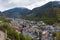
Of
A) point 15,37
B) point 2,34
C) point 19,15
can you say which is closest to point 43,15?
point 19,15

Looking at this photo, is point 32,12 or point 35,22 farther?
point 32,12

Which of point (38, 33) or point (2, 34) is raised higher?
point (2, 34)

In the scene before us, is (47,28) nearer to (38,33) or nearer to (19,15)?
(38,33)

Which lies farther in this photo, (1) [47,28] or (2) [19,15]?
(2) [19,15]

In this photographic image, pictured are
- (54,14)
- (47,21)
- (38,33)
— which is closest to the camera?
(38,33)

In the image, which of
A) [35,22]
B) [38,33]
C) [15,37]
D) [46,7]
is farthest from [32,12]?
[15,37]

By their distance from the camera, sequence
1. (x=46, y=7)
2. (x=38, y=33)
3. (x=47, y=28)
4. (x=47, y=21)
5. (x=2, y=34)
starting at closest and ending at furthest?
(x=2, y=34)
(x=38, y=33)
(x=47, y=28)
(x=47, y=21)
(x=46, y=7)

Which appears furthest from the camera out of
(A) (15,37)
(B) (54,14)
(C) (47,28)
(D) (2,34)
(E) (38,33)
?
(B) (54,14)

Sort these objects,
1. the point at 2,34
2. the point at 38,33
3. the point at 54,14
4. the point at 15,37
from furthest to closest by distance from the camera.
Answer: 1. the point at 54,14
2. the point at 38,33
3. the point at 15,37
4. the point at 2,34

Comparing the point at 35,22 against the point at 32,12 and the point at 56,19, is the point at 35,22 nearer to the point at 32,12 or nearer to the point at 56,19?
the point at 56,19
